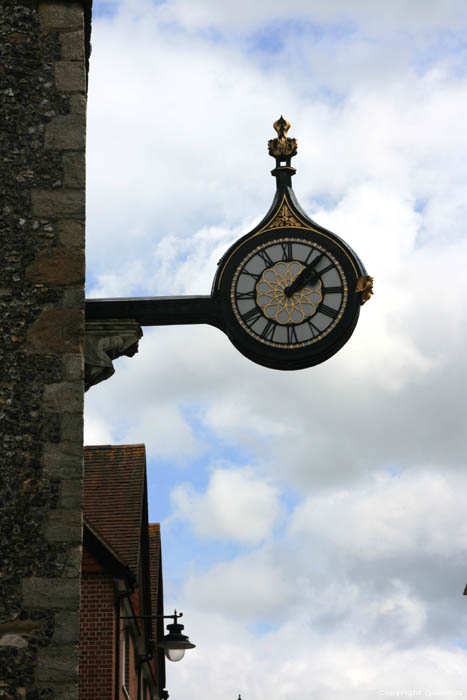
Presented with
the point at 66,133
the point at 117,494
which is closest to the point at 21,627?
the point at 66,133

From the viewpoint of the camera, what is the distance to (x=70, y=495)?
7.60 meters

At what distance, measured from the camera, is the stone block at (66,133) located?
849 centimetres

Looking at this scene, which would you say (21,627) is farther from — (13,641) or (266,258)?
(266,258)

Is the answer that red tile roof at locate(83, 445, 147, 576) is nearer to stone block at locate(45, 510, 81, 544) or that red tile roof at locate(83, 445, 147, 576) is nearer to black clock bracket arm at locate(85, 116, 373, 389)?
black clock bracket arm at locate(85, 116, 373, 389)

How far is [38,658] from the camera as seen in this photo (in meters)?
7.20

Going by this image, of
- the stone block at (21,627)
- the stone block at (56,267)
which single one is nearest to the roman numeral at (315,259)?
the stone block at (56,267)

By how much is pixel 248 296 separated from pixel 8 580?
385 centimetres

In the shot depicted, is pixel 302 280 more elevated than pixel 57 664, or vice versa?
pixel 302 280

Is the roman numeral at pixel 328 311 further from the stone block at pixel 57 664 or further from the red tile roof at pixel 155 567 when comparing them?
the red tile roof at pixel 155 567

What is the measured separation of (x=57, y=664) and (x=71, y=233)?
9.65 ft

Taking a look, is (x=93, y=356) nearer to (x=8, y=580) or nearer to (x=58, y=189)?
(x=58, y=189)

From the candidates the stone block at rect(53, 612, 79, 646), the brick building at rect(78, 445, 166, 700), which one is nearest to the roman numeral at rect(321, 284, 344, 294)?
the stone block at rect(53, 612, 79, 646)

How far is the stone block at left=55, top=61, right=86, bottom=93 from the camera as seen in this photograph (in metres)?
8.67

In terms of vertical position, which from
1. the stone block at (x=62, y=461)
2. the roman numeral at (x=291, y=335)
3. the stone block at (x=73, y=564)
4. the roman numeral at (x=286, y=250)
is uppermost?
the roman numeral at (x=286, y=250)
